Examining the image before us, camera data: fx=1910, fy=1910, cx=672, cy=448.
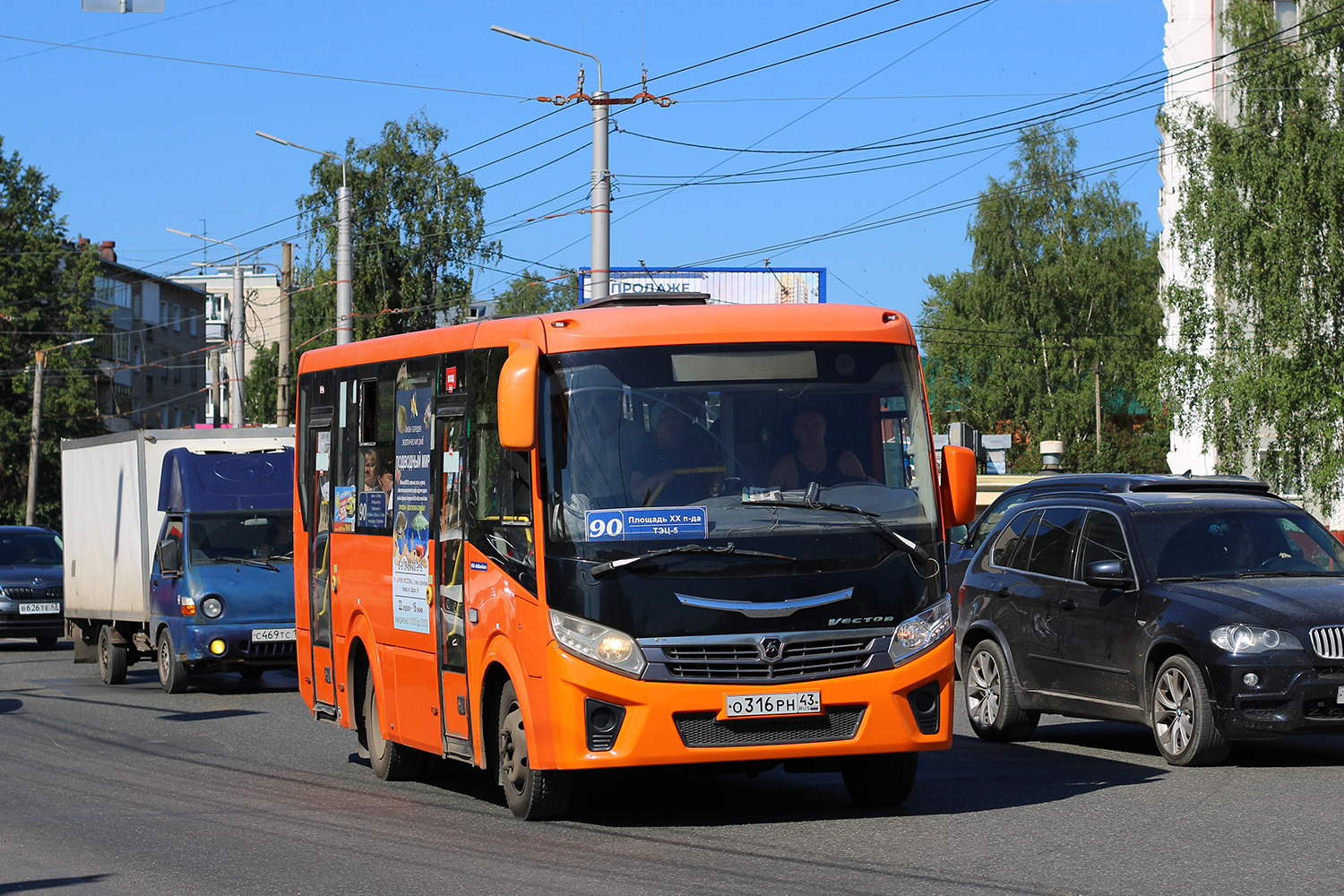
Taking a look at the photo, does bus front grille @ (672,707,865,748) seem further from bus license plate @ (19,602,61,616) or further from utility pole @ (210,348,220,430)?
utility pole @ (210,348,220,430)

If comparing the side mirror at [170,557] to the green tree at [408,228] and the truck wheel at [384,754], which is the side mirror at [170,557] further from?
the green tree at [408,228]

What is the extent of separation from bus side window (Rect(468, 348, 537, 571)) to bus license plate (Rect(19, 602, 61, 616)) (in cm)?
2034

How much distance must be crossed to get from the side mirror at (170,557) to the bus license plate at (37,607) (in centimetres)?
909

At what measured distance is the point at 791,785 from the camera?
11.5m

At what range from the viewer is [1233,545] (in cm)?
1252

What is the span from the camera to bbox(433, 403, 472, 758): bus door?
10469 millimetres

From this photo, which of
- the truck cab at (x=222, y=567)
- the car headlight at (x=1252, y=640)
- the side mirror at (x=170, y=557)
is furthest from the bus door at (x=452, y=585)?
the side mirror at (x=170, y=557)

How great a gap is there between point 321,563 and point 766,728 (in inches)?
192

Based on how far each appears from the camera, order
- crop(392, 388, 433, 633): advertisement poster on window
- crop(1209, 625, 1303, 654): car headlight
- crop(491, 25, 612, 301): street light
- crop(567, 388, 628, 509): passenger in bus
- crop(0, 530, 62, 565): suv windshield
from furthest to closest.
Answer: crop(0, 530, 62, 565): suv windshield
crop(491, 25, 612, 301): street light
crop(1209, 625, 1303, 654): car headlight
crop(392, 388, 433, 633): advertisement poster on window
crop(567, 388, 628, 509): passenger in bus

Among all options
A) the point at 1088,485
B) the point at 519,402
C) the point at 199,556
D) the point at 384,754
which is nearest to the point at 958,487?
the point at 519,402

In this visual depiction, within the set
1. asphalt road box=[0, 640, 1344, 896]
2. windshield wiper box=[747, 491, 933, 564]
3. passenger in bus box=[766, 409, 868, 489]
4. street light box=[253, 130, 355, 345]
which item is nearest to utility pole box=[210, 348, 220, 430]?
street light box=[253, 130, 355, 345]

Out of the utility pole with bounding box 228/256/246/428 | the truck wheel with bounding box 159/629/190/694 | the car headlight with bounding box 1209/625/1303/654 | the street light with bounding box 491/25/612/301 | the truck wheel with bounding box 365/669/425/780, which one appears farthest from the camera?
the utility pole with bounding box 228/256/246/428

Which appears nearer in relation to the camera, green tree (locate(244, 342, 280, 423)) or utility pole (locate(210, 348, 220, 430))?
utility pole (locate(210, 348, 220, 430))

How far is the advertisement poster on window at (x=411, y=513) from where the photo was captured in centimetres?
1109
